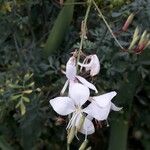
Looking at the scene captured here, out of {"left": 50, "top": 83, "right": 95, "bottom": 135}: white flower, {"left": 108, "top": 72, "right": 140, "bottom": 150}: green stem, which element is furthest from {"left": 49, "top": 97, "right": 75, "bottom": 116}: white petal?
{"left": 108, "top": 72, "right": 140, "bottom": 150}: green stem

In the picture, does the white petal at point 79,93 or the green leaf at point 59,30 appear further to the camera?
the green leaf at point 59,30

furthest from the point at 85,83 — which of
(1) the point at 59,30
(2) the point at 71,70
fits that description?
(1) the point at 59,30

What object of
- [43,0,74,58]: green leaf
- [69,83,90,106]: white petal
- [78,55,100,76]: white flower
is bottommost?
[43,0,74,58]: green leaf

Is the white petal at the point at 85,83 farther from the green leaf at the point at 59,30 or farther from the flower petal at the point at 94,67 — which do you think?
the green leaf at the point at 59,30

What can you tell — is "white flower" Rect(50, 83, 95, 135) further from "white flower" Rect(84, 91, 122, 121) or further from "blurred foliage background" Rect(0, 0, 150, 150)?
"blurred foliage background" Rect(0, 0, 150, 150)

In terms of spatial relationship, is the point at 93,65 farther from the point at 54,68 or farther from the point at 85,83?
the point at 54,68

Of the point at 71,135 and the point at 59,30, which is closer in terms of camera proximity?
the point at 71,135

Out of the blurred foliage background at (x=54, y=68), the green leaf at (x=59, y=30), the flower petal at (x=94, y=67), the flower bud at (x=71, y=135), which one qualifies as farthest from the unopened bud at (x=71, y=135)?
the green leaf at (x=59, y=30)

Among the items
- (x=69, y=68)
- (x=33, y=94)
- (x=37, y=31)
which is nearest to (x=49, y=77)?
(x=33, y=94)
